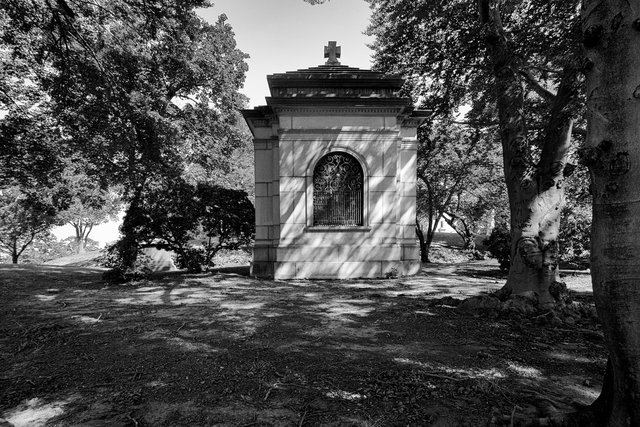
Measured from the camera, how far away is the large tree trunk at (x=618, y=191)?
1718 mm

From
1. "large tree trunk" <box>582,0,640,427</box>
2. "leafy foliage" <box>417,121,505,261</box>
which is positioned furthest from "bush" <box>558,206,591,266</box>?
"large tree trunk" <box>582,0,640,427</box>

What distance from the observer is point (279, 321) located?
4820 millimetres

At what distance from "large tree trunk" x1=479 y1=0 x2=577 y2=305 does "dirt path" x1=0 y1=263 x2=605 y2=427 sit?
0.96 m

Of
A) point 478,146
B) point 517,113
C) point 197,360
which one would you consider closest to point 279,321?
point 197,360

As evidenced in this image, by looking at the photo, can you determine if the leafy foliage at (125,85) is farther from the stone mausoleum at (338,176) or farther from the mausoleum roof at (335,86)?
the stone mausoleum at (338,176)

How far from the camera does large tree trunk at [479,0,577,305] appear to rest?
5.21 meters

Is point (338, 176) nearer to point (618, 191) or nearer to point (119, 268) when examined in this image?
point (119, 268)

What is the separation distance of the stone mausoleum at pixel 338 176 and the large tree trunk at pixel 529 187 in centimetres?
401

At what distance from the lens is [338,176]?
31.4ft

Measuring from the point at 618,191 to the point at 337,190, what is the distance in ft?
26.0

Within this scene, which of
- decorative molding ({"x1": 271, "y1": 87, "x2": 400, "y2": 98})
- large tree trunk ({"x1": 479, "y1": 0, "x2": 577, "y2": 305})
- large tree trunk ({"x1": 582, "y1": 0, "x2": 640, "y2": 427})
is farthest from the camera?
decorative molding ({"x1": 271, "y1": 87, "x2": 400, "y2": 98})

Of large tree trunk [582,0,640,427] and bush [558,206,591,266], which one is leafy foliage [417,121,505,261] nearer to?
bush [558,206,591,266]

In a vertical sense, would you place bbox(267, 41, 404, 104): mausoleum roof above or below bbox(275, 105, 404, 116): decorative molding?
above

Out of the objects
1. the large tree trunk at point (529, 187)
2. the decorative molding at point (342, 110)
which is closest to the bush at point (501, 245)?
the large tree trunk at point (529, 187)
